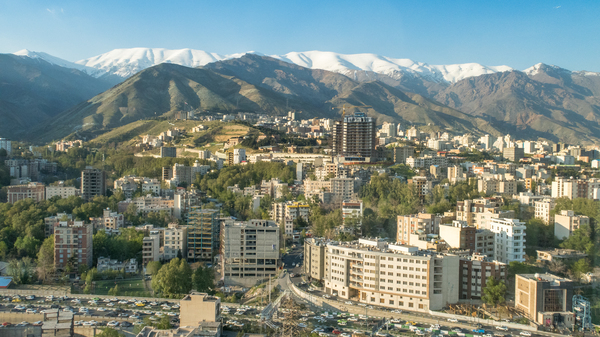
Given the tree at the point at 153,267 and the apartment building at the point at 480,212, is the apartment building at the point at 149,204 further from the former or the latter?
the apartment building at the point at 480,212

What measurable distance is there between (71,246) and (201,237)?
13.6 ft

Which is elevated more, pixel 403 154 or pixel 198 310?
pixel 403 154

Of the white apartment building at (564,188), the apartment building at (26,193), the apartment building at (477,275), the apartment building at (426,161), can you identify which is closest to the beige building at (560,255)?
the apartment building at (477,275)

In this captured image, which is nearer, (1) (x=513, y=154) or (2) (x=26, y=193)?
(2) (x=26, y=193)

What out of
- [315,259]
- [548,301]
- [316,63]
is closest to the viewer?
[548,301]

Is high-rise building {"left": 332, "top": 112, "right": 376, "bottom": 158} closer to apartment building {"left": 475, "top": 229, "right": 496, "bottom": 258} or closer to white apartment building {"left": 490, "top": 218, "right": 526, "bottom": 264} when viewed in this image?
apartment building {"left": 475, "top": 229, "right": 496, "bottom": 258}

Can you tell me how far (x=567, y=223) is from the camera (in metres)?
18.4

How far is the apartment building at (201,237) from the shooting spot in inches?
779

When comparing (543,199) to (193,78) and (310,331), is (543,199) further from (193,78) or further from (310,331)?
(193,78)

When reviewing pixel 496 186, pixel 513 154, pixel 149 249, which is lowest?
pixel 149 249

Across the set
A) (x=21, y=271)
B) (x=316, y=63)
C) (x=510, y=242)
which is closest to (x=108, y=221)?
(x=21, y=271)

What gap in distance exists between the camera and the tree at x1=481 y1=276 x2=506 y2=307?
13.0m

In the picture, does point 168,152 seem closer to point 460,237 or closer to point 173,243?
point 173,243

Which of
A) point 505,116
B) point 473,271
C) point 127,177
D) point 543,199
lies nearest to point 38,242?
point 127,177
